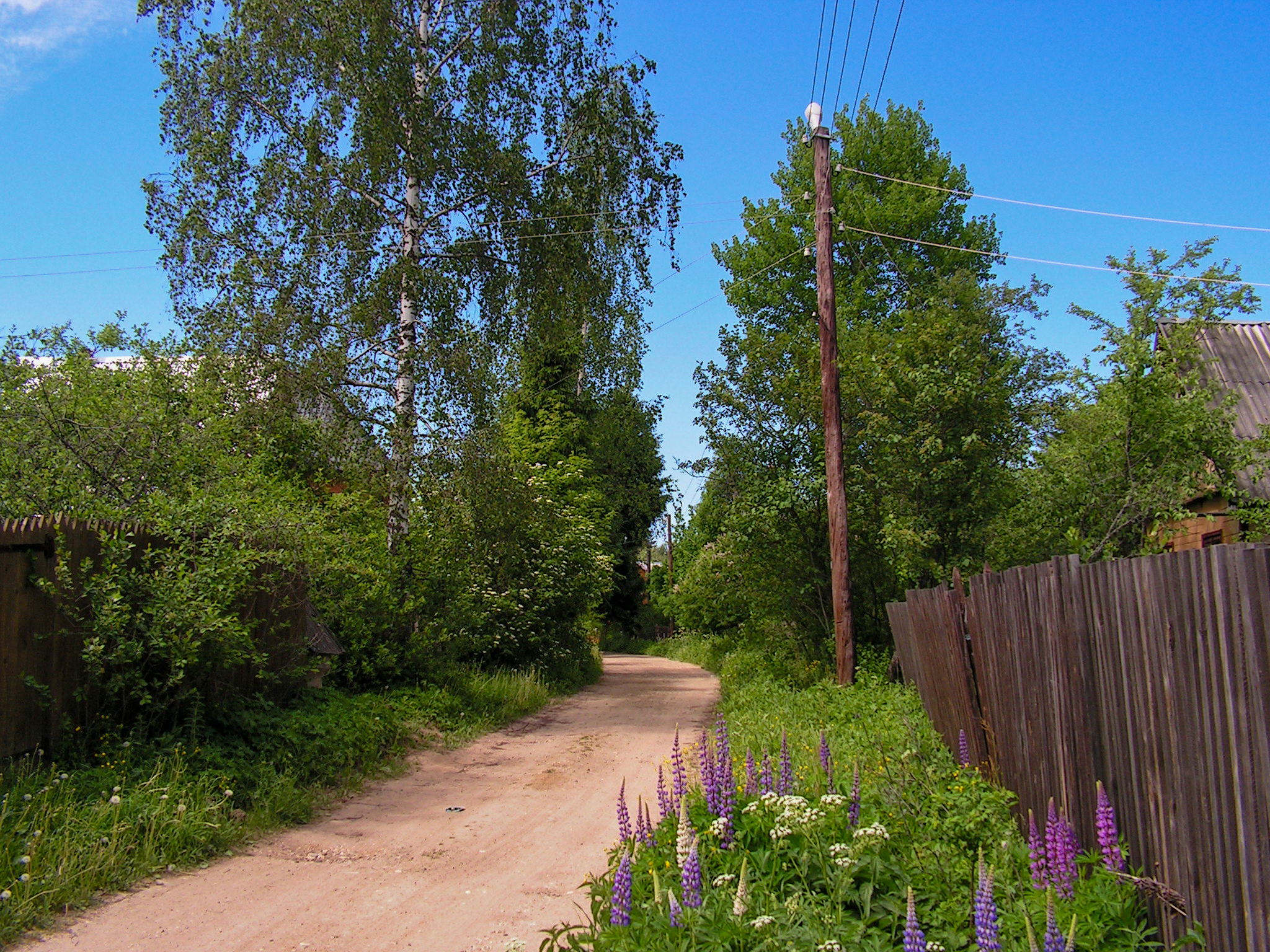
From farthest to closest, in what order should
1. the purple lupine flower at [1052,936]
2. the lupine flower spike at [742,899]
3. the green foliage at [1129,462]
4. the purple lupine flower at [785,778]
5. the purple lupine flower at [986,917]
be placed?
1. the green foliage at [1129,462]
2. the purple lupine flower at [785,778]
3. the lupine flower spike at [742,899]
4. the purple lupine flower at [986,917]
5. the purple lupine flower at [1052,936]

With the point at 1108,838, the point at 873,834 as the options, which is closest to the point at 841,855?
the point at 873,834

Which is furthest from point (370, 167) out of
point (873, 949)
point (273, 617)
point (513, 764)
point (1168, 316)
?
point (1168, 316)

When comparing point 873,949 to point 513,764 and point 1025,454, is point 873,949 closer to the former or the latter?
point 513,764

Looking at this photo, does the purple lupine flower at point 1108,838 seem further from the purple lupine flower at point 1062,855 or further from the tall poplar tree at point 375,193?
the tall poplar tree at point 375,193

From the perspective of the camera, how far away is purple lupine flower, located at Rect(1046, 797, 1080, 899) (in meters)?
3.50

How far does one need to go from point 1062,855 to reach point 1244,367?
16.4 metres

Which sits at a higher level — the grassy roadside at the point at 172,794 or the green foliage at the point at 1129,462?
the green foliage at the point at 1129,462

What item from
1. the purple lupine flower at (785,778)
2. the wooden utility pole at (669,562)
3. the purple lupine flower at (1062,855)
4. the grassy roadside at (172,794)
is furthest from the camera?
the wooden utility pole at (669,562)

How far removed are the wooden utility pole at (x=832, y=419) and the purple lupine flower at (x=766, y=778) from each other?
290 inches

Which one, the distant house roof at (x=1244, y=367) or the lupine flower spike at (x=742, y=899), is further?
the distant house roof at (x=1244, y=367)

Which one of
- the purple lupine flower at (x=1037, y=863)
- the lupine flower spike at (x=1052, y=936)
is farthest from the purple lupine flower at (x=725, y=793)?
the lupine flower spike at (x=1052, y=936)

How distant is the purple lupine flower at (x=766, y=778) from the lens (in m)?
4.76

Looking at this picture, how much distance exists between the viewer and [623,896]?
3641mm

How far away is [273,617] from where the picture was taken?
9328mm
